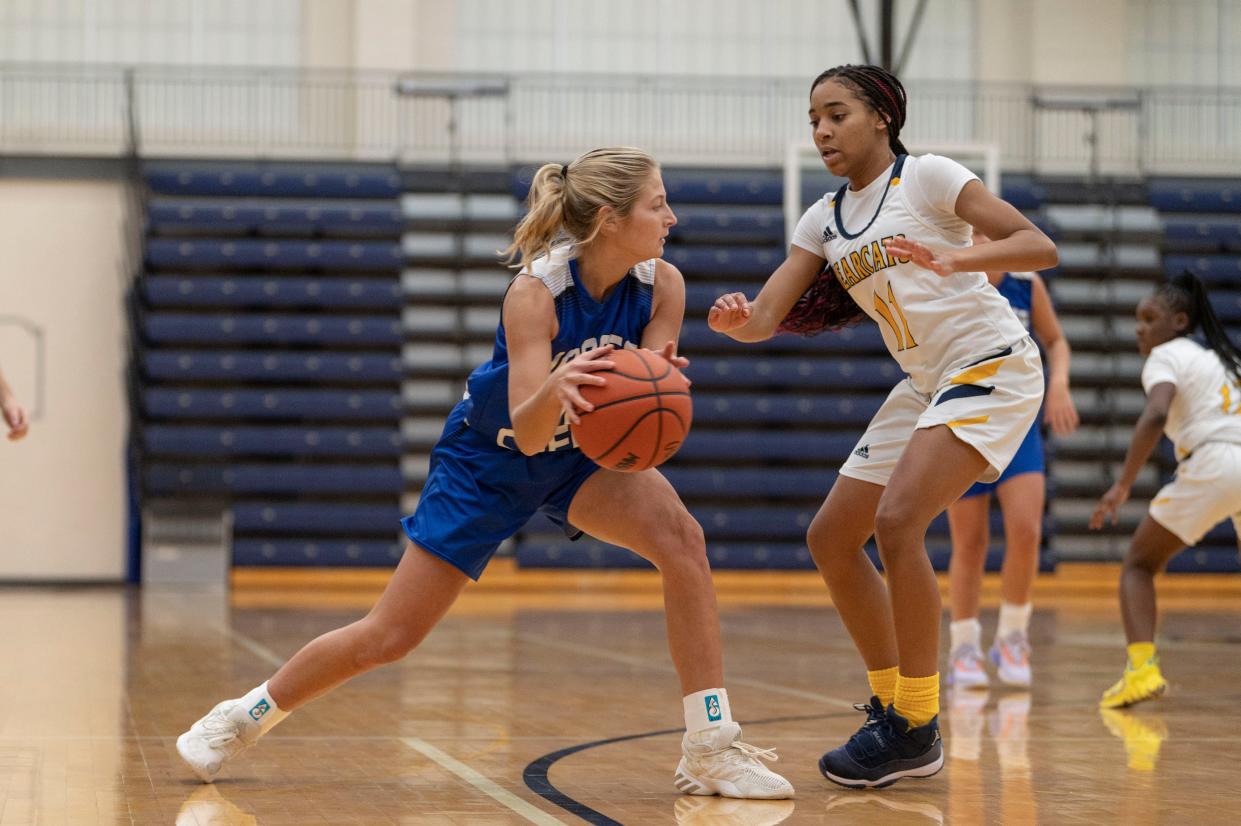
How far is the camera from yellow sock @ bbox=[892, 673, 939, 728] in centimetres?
373

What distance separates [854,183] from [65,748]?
105 inches

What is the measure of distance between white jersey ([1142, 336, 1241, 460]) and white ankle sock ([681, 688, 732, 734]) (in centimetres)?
298

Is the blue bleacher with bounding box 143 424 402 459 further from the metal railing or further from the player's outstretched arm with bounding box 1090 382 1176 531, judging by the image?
the player's outstretched arm with bounding box 1090 382 1176 531

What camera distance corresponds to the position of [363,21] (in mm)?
15750

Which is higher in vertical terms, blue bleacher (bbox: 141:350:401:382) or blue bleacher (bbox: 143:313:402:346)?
blue bleacher (bbox: 143:313:402:346)

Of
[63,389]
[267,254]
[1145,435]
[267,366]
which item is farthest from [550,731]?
[63,389]

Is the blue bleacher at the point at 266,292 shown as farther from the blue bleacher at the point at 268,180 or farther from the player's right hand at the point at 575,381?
the player's right hand at the point at 575,381

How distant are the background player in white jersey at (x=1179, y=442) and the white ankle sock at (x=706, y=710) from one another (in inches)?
95.3

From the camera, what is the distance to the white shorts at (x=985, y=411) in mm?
3725

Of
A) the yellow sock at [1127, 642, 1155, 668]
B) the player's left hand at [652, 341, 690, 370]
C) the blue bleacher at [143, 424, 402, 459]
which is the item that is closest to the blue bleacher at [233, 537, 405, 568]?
the blue bleacher at [143, 424, 402, 459]

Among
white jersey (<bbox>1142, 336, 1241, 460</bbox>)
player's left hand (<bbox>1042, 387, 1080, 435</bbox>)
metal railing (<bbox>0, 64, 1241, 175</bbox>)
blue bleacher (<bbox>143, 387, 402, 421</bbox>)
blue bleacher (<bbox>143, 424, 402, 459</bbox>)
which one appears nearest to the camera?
white jersey (<bbox>1142, 336, 1241, 460</bbox>)

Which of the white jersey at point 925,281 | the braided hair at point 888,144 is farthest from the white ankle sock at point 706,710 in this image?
the braided hair at point 888,144

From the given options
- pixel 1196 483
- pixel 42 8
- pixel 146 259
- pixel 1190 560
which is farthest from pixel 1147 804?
pixel 42 8

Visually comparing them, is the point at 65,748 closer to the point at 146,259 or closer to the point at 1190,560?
the point at 146,259
